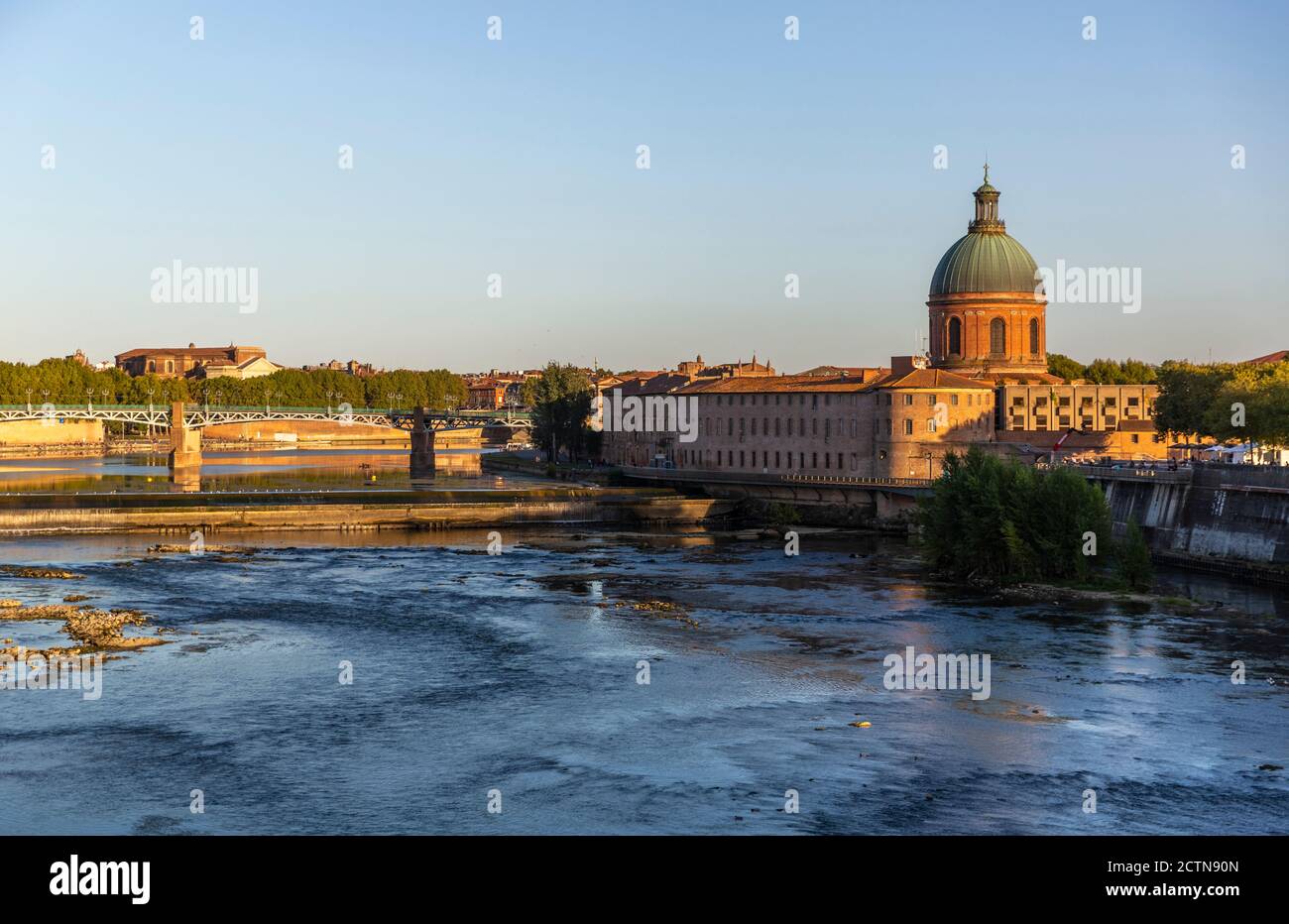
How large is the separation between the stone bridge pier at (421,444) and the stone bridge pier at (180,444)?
51.9ft

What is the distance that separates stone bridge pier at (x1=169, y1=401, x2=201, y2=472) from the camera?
112875mm

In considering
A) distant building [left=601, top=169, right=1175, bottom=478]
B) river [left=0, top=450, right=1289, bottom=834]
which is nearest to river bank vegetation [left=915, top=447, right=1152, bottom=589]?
river [left=0, top=450, right=1289, bottom=834]

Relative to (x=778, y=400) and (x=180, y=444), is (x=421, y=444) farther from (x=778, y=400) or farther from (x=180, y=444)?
(x=778, y=400)

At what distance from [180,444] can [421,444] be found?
59.8ft

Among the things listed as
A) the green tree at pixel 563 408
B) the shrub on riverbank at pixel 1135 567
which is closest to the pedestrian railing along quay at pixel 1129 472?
the shrub on riverbank at pixel 1135 567

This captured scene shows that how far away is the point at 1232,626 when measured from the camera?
40469 millimetres

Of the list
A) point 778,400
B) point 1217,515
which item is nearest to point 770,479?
point 778,400

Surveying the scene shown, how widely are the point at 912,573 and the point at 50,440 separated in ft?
426

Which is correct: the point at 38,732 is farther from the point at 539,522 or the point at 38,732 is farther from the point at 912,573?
the point at 539,522

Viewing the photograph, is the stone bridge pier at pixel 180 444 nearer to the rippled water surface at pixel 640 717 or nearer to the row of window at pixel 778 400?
the row of window at pixel 778 400

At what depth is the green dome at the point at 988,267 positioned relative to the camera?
3868 inches

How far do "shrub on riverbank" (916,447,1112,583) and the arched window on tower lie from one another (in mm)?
46964

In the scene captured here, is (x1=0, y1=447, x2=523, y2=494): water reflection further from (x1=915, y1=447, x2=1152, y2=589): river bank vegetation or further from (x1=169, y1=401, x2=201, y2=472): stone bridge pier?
(x1=915, y1=447, x2=1152, y2=589): river bank vegetation
